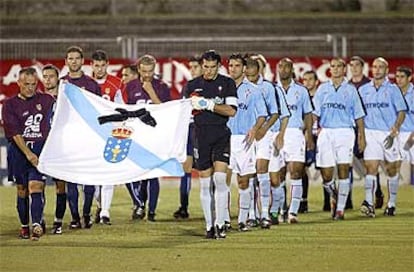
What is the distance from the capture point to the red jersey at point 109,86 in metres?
16.3

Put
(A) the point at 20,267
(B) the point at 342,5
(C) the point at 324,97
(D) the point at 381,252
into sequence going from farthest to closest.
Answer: (B) the point at 342,5, (C) the point at 324,97, (D) the point at 381,252, (A) the point at 20,267

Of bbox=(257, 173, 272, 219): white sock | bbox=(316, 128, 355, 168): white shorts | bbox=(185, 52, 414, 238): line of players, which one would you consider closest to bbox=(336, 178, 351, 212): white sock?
bbox=(185, 52, 414, 238): line of players

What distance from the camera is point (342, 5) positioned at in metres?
31.8

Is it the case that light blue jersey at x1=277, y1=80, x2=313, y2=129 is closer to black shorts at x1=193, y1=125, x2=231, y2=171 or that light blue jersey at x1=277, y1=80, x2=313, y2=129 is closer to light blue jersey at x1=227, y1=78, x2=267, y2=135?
light blue jersey at x1=227, y1=78, x2=267, y2=135

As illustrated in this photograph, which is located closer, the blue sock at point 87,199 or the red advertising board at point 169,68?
the blue sock at point 87,199

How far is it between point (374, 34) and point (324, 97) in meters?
13.3

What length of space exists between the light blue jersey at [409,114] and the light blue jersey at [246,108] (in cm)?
341

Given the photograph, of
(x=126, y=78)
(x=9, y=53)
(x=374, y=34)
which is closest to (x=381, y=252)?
(x=126, y=78)

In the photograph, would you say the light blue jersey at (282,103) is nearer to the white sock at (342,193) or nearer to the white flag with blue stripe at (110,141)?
the white flag with blue stripe at (110,141)

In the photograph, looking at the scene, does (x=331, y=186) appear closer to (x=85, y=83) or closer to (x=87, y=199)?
(x=87, y=199)

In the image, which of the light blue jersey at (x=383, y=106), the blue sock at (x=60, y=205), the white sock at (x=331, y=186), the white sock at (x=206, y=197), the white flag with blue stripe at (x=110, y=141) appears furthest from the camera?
the light blue jersey at (x=383, y=106)

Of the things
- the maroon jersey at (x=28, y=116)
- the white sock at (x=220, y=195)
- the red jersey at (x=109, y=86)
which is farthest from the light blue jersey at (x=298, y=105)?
the maroon jersey at (x=28, y=116)

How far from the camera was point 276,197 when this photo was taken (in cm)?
1614

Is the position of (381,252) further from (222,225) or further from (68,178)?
(68,178)
